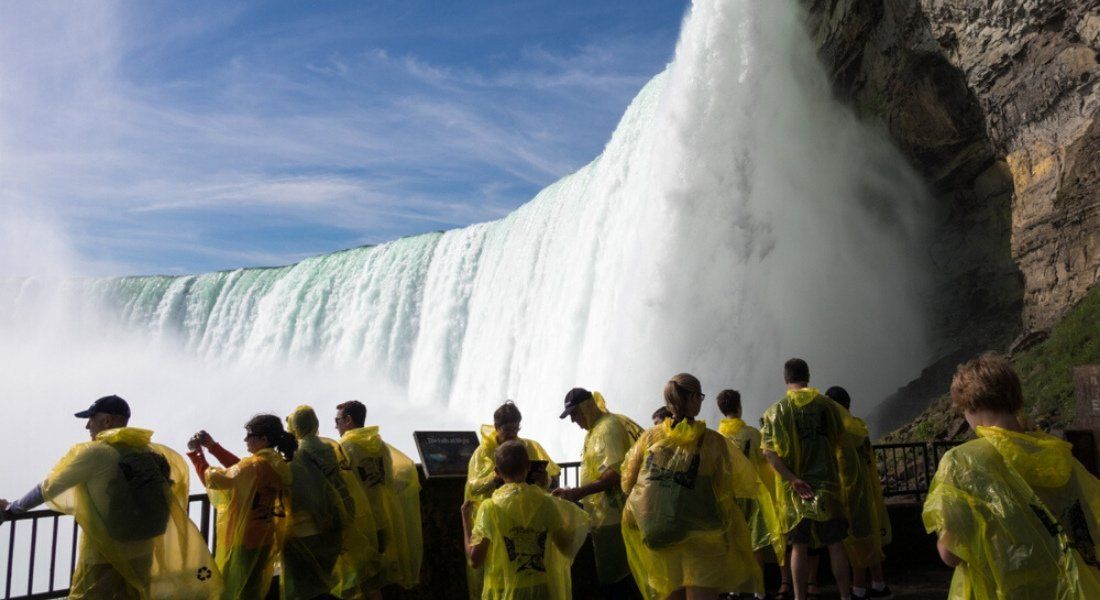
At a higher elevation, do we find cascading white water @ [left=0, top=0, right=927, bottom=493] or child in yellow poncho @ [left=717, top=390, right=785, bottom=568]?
cascading white water @ [left=0, top=0, right=927, bottom=493]

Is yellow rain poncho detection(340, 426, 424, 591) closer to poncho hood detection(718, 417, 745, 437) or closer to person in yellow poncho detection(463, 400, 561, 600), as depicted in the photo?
person in yellow poncho detection(463, 400, 561, 600)

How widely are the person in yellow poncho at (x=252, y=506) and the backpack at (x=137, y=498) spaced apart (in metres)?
0.21

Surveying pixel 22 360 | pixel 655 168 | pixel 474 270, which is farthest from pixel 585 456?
pixel 22 360

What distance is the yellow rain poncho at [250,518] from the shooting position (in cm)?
485

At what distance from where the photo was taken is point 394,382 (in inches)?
1315

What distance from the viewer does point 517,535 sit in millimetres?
4383

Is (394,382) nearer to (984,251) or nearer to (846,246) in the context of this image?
(846,246)

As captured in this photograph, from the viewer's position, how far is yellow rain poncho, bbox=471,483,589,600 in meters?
4.37

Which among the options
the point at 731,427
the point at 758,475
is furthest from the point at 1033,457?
the point at 731,427

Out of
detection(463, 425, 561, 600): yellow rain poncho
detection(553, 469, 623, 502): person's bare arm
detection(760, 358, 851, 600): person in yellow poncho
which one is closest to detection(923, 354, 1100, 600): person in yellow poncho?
detection(553, 469, 623, 502): person's bare arm

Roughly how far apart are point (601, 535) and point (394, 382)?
1126 inches

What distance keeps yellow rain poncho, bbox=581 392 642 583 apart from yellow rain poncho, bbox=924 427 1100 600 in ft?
A: 7.77

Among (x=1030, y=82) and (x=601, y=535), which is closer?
(x=601, y=535)

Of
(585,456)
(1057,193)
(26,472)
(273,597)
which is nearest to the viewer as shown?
(585,456)
